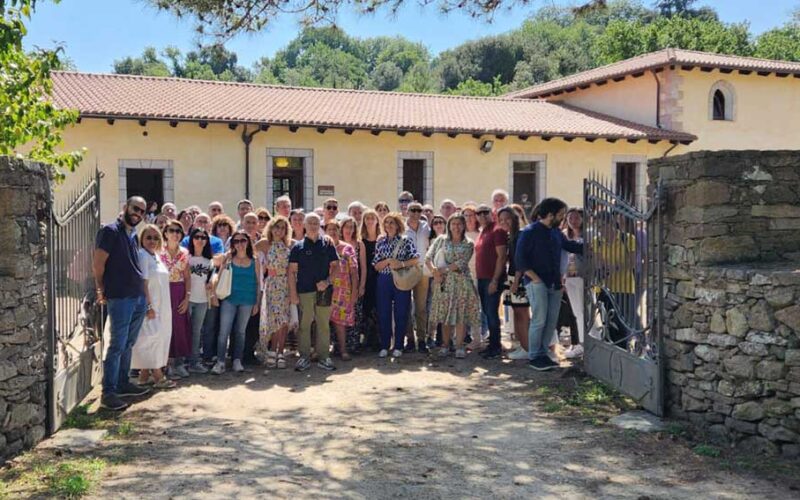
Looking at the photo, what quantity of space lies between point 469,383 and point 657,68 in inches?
635

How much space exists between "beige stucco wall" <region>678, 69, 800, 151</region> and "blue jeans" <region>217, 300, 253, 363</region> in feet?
53.6

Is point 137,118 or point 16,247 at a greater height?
point 137,118

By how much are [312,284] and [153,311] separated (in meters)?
1.58

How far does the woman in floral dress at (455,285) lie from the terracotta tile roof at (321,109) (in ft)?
28.9

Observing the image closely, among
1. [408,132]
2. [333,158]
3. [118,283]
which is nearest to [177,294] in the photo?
[118,283]

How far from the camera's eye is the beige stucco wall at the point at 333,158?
15445 mm

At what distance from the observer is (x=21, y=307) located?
496cm

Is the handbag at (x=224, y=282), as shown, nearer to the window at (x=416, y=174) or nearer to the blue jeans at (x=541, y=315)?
the blue jeans at (x=541, y=315)

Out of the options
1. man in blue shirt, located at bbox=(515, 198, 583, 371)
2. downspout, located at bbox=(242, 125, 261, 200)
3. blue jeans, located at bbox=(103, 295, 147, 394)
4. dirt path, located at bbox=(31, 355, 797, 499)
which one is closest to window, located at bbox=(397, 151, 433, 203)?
downspout, located at bbox=(242, 125, 261, 200)

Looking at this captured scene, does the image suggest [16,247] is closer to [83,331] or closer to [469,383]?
[83,331]

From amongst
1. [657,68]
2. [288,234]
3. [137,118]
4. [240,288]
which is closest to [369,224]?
[288,234]

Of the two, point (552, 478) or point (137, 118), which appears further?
point (137, 118)

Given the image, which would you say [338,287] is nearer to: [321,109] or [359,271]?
[359,271]

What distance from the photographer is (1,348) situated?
4.78 m
